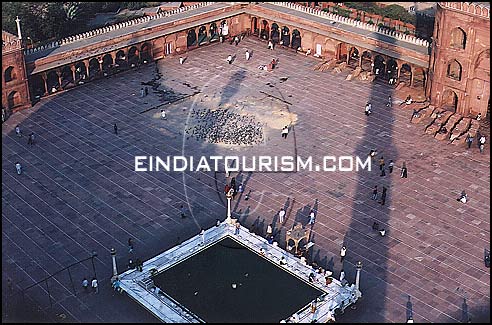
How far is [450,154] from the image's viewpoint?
172 feet

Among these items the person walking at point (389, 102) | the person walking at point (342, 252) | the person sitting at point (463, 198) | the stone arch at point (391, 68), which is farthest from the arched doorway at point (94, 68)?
the person sitting at point (463, 198)

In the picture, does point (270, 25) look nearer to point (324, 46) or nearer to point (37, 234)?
point (324, 46)

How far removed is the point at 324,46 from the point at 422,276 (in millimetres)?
34164

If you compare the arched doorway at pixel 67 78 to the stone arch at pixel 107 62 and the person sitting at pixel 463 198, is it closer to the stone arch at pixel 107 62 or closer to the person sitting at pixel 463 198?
the stone arch at pixel 107 62

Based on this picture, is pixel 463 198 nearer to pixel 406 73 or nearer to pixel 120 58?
pixel 406 73

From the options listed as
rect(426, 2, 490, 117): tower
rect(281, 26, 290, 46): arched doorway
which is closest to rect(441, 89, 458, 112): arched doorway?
rect(426, 2, 490, 117): tower

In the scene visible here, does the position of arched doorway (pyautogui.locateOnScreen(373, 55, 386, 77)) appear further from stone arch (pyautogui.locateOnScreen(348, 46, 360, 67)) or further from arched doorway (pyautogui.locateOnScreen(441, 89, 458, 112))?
arched doorway (pyautogui.locateOnScreen(441, 89, 458, 112))

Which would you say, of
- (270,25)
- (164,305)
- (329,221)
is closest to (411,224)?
(329,221)

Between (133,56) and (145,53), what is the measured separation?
1.15 metres

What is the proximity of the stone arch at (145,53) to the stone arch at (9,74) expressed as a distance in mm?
13499

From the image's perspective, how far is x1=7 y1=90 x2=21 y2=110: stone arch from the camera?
2281 inches

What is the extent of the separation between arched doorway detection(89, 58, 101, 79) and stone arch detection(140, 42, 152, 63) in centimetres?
411

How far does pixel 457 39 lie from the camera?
5731cm

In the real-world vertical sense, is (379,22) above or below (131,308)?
above
